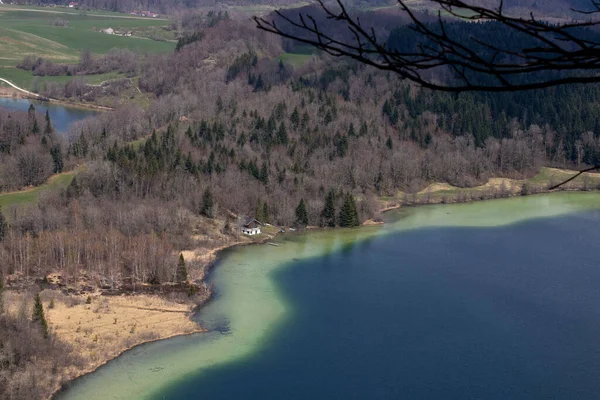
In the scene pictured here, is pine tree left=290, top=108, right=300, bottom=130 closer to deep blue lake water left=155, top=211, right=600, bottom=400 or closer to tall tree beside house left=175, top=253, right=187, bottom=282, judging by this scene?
deep blue lake water left=155, top=211, right=600, bottom=400

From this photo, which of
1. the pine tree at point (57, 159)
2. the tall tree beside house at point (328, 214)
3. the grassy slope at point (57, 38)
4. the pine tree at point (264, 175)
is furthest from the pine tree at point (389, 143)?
the grassy slope at point (57, 38)

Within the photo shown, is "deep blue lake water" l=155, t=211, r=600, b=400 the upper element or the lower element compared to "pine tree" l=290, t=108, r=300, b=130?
lower

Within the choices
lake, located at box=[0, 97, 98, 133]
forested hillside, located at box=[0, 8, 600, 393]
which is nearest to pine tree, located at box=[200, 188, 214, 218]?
forested hillside, located at box=[0, 8, 600, 393]

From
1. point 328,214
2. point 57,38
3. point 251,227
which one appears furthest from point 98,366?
point 57,38

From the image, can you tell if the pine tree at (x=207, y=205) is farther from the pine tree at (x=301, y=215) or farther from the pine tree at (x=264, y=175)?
the pine tree at (x=264, y=175)

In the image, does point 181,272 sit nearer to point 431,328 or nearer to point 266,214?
point 431,328

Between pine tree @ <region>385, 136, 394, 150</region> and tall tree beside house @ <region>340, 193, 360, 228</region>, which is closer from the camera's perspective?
tall tree beside house @ <region>340, 193, 360, 228</region>

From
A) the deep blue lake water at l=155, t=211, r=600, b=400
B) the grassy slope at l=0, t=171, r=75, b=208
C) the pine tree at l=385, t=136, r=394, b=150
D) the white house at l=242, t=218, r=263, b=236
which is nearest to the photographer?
the deep blue lake water at l=155, t=211, r=600, b=400
